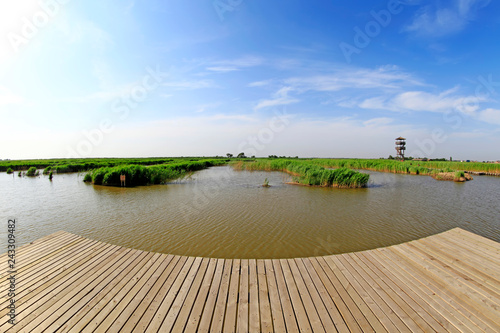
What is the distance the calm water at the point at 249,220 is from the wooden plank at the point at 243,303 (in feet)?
5.84

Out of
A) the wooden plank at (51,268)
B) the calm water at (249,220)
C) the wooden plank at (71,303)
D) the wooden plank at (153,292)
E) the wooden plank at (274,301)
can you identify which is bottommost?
the calm water at (249,220)

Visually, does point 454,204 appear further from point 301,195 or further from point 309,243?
point 309,243

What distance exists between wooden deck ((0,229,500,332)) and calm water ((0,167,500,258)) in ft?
5.28

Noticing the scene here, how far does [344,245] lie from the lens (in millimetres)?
5934

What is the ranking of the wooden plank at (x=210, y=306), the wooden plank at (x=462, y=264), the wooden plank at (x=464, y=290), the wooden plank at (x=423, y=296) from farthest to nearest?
1. the wooden plank at (x=462, y=264)
2. the wooden plank at (x=464, y=290)
3. the wooden plank at (x=423, y=296)
4. the wooden plank at (x=210, y=306)

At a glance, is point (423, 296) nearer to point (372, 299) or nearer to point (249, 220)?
point (372, 299)

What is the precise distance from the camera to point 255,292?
3.11 meters

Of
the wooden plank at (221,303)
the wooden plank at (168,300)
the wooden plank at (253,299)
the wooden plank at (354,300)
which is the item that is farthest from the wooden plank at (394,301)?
the wooden plank at (168,300)

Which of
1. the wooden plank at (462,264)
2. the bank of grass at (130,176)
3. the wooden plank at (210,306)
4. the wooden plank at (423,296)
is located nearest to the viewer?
the wooden plank at (210,306)

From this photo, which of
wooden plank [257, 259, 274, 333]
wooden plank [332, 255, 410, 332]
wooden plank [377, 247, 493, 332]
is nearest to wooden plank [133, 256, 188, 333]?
wooden plank [257, 259, 274, 333]

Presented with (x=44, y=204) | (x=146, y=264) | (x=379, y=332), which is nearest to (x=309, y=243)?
(x=379, y=332)

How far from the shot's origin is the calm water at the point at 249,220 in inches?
236

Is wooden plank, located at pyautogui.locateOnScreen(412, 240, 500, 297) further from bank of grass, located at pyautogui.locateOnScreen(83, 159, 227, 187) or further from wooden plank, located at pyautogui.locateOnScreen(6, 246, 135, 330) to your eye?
bank of grass, located at pyautogui.locateOnScreen(83, 159, 227, 187)

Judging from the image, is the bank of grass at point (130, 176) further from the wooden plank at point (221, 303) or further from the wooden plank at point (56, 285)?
the wooden plank at point (221, 303)
